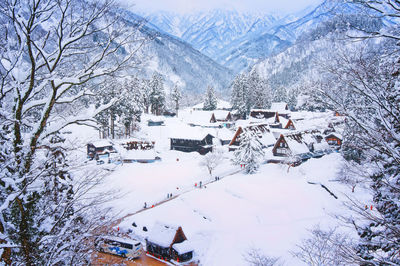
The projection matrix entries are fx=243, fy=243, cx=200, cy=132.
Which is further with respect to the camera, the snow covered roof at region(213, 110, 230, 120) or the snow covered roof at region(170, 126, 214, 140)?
the snow covered roof at region(213, 110, 230, 120)

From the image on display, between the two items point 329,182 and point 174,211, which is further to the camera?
point 329,182

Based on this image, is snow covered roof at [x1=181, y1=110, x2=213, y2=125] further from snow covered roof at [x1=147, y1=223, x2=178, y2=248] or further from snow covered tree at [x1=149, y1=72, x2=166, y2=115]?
snow covered roof at [x1=147, y1=223, x2=178, y2=248]

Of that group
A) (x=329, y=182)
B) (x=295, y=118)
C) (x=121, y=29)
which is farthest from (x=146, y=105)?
(x=121, y=29)

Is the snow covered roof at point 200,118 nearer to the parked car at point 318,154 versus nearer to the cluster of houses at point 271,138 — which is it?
the cluster of houses at point 271,138

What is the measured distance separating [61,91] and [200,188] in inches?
1032

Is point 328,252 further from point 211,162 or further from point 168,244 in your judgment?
point 211,162

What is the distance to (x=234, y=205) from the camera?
2562 cm

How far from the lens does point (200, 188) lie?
30.2 meters

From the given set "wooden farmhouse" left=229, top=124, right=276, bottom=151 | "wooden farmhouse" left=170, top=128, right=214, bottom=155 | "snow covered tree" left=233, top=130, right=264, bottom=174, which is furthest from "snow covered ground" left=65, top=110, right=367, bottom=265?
"wooden farmhouse" left=170, top=128, right=214, bottom=155

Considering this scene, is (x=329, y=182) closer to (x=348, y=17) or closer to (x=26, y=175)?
(x=348, y=17)

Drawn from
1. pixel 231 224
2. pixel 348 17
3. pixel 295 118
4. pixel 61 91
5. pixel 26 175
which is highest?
pixel 348 17

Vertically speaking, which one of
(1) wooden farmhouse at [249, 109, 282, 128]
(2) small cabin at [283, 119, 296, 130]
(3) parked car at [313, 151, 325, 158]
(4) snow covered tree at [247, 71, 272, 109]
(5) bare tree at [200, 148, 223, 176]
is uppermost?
(4) snow covered tree at [247, 71, 272, 109]

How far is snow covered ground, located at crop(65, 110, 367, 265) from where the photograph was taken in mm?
19406

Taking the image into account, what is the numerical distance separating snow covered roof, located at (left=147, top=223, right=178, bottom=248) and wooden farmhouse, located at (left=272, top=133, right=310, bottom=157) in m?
23.6
